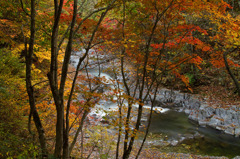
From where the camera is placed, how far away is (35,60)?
432 inches

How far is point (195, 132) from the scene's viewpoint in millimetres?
10352

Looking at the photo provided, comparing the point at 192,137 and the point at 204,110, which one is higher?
the point at 204,110

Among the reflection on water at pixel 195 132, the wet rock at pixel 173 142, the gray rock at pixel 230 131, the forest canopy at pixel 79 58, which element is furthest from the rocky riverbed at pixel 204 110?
the forest canopy at pixel 79 58

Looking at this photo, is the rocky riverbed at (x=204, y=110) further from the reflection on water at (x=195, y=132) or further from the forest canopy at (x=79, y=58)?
the forest canopy at (x=79, y=58)

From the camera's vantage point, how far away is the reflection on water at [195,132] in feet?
28.3

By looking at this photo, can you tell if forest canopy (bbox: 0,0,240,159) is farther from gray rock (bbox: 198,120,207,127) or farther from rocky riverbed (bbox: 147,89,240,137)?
gray rock (bbox: 198,120,207,127)

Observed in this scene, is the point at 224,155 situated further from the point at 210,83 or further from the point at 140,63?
the point at 210,83

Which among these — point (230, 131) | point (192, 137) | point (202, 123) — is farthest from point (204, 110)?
point (192, 137)

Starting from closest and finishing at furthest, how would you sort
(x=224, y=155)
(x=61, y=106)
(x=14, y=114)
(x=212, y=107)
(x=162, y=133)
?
(x=61, y=106) → (x=14, y=114) → (x=224, y=155) → (x=162, y=133) → (x=212, y=107)

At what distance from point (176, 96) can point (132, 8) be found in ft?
40.7

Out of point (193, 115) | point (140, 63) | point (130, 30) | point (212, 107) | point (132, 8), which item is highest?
point (132, 8)

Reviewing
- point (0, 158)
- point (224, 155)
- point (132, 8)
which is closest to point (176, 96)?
point (224, 155)

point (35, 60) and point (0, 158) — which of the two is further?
point (35, 60)

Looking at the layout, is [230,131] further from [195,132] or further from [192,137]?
[192,137]
